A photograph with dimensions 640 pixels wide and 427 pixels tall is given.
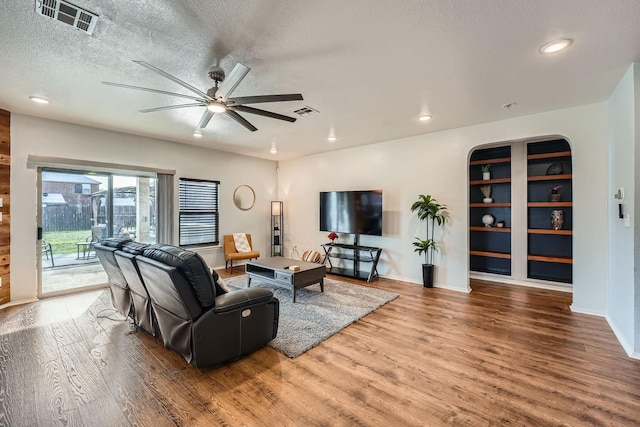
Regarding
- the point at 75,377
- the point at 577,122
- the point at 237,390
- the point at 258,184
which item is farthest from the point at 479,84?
the point at 258,184

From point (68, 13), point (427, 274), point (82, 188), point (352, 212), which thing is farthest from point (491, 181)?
point (82, 188)

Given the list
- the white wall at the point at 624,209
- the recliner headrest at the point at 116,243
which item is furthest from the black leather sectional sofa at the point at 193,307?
the white wall at the point at 624,209

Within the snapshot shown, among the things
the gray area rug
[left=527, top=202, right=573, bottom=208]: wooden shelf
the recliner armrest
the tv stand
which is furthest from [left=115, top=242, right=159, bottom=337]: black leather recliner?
[left=527, top=202, right=573, bottom=208]: wooden shelf

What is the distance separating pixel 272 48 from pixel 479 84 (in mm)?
2182

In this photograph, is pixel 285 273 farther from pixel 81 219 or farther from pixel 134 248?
pixel 81 219

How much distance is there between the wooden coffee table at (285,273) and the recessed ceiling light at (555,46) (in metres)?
3.47

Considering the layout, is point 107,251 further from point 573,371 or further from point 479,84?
point 573,371

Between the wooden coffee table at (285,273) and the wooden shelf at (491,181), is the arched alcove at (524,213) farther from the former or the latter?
the wooden coffee table at (285,273)

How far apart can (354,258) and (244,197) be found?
307 centimetres

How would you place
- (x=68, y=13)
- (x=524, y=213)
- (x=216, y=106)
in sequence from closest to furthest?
(x=68, y=13)
(x=216, y=106)
(x=524, y=213)

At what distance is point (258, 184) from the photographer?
23.3ft

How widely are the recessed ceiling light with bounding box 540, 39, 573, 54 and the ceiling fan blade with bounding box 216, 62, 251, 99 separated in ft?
7.76

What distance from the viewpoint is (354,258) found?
18.4ft

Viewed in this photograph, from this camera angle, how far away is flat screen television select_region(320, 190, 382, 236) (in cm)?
528
